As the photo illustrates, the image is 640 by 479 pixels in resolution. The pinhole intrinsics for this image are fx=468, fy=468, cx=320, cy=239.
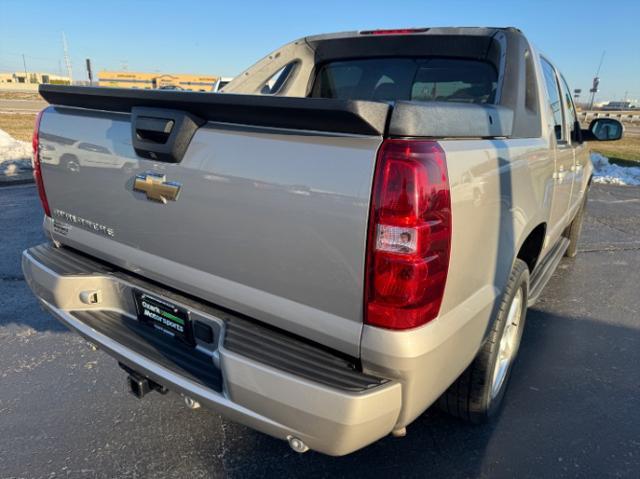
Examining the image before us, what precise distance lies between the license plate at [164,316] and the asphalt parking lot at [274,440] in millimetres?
673

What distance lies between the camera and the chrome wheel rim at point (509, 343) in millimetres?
2462

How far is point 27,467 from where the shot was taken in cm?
212

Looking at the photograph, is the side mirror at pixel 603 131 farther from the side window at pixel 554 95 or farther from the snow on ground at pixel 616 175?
the snow on ground at pixel 616 175

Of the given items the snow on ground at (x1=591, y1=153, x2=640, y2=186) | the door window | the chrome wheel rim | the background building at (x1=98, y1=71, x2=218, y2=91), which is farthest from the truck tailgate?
the background building at (x1=98, y1=71, x2=218, y2=91)

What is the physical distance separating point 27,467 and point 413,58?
3.19 metres

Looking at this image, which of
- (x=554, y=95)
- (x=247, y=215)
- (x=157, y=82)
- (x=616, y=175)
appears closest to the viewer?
(x=247, y=215)

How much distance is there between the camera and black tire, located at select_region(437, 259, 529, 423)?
2.14 m

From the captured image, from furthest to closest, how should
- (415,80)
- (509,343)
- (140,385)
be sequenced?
(415,80) → (509,343) → (140,385)

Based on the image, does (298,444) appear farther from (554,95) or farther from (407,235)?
(554,95)

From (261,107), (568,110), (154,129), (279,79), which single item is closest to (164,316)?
(154,129)

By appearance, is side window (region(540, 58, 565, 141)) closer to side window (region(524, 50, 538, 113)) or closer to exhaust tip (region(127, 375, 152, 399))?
side window (region(524, 50, 538, 113))

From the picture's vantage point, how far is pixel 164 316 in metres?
1.98

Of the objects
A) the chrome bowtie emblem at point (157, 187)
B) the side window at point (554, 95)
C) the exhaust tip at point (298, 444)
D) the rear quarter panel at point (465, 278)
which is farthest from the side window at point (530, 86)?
the exhaust tip at point (298, 444)

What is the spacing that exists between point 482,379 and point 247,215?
1.35 m
